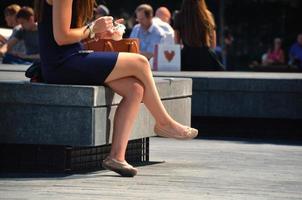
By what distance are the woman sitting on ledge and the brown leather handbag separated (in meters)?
0.49

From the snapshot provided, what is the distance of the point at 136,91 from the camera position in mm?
8727

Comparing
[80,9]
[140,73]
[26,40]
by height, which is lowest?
[26,40]

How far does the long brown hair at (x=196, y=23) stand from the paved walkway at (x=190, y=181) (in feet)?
14.5

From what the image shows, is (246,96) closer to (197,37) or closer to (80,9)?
(197,37)

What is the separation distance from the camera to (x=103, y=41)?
9352 millimetres

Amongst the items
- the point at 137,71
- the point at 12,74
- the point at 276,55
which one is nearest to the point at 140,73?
the point at 137,71

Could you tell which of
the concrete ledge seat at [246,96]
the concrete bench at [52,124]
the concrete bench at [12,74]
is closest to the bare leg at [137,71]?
the concrete bench at [52,124]

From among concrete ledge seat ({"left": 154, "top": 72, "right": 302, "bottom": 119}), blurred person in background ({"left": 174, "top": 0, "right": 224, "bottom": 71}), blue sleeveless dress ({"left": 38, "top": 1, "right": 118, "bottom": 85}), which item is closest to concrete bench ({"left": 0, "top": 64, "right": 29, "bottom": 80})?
blue sleeveless dress ({"left": 38, "top": 1, "right": 118, "bottom": 85})

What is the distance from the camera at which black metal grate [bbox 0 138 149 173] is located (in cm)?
887

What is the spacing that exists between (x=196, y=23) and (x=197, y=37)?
0.59 ft

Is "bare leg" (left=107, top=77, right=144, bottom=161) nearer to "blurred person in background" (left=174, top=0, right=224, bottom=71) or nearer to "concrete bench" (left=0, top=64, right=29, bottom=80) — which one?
"concrete bench" (left=0, top=64, right=29, bottom=80)

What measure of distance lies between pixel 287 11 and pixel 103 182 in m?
29.3

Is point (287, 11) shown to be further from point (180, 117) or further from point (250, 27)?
point (180, 117)

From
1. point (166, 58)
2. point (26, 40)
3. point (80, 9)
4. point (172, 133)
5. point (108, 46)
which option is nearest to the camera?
point (80, 9)
